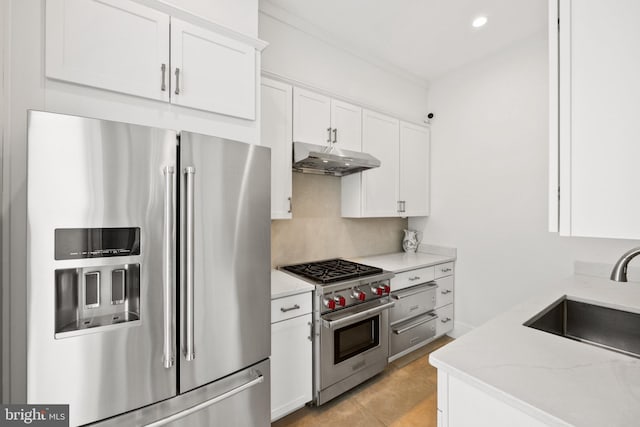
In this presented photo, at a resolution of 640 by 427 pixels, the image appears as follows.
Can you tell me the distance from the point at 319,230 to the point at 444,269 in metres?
1.41

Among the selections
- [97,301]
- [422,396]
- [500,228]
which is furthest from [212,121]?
[500,228]

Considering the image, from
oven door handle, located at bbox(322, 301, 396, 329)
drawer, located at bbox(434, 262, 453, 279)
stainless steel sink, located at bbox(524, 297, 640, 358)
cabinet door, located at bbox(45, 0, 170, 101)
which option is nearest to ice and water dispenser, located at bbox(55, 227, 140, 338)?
cabinet door, located at bbox(45, 0, 170, 101)

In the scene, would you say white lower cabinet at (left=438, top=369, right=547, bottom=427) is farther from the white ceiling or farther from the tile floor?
the white ceiling

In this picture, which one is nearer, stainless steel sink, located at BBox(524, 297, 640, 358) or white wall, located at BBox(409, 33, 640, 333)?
stainless steel sink, located at BBox(524, 297, 640, 358)

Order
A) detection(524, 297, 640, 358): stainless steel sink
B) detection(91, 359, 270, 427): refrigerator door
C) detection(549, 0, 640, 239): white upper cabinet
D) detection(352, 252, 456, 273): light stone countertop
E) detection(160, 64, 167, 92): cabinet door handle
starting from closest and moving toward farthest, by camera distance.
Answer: detection(549, 0, 640, 239): white upper cabinet < detection(91, 359, 270, 427): refrigerator door < detection(524, 297, 640, 358): stainless steel sink < detection(160, 64, 167, 92): cabinet door handle < detection(352, 252, 456, 273): light stone countertop

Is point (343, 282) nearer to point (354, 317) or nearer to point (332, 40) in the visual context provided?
point (354, 317)

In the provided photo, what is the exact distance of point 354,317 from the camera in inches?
77.0

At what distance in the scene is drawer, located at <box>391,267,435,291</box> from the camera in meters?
2.39

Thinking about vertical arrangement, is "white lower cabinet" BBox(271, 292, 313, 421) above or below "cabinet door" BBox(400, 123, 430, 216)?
below

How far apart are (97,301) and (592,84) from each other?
5.60 feet

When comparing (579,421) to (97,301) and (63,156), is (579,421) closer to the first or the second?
(97,301)

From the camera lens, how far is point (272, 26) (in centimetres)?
213

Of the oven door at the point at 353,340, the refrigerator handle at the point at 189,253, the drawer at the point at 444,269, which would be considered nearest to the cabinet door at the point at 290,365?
the oven door at the point at 353,340

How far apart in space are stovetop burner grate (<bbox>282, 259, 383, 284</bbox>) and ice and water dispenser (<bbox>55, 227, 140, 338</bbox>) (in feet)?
3.76
